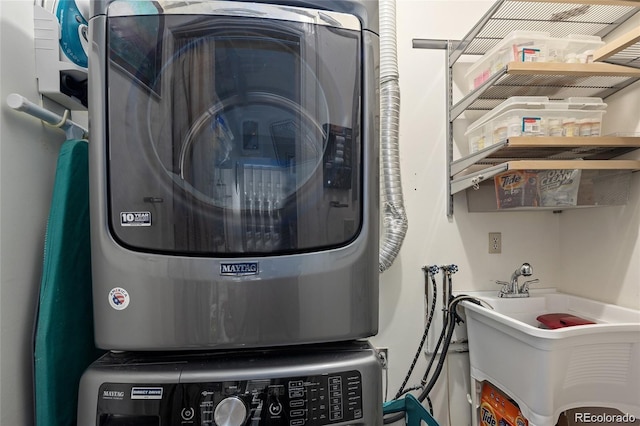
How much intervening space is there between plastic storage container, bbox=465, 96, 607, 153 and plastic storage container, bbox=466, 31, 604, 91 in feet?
0.46

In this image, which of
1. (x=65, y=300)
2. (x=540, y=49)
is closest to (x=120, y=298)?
(x=65, y=300)

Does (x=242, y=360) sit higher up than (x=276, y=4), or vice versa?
(x=276, y=4)

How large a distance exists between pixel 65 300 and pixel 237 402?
452mm

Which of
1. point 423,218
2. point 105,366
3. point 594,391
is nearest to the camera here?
point 105,366

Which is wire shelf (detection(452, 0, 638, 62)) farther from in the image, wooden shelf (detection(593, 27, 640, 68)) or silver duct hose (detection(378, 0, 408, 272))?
silver duct hose (detection(378, 0, 408, 272))

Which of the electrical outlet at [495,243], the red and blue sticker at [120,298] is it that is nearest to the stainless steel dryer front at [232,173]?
the red and blue sticker at [120,298]

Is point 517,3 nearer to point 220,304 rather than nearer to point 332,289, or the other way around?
point 332,289

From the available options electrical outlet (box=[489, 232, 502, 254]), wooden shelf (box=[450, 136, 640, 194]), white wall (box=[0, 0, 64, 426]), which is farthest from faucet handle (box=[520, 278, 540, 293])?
white wall (box=[0, 0, 64, 426])

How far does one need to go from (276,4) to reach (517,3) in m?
1.06

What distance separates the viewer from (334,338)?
2.17 feet

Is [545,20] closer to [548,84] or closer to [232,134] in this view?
[548,84]

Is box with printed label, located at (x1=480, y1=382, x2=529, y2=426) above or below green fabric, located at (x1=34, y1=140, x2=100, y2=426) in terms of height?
below

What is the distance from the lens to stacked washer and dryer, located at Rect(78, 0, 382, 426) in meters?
0.60

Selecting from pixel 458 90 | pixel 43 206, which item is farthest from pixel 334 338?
pixel 458 90
